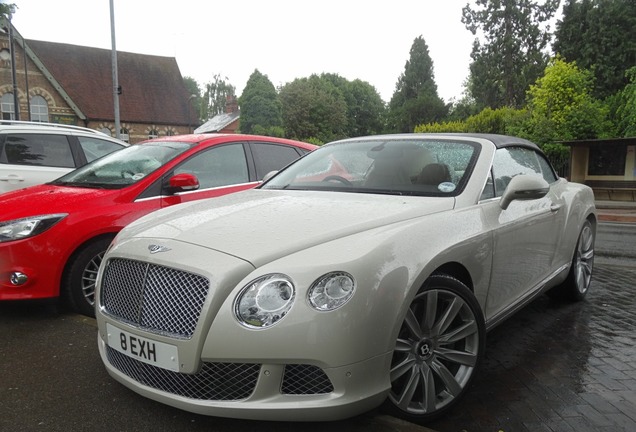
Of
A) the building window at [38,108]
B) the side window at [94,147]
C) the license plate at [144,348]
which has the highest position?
the building window at [38,108]

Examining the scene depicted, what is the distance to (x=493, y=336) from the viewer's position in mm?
3973

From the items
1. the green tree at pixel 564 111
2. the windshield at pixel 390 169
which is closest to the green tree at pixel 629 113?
the green tree at pixel 564 111

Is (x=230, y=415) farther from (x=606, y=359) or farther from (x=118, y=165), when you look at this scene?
(x=118, y=165)

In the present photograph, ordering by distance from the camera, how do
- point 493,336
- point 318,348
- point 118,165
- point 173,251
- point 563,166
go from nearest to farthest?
point 318,348 < point 173,251 < point 493,336 < point 118,165 < point 563,166

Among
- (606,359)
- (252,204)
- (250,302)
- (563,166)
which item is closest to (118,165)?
(252,204)

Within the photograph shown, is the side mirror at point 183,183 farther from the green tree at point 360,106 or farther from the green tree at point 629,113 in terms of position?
the green tree at point 360,106

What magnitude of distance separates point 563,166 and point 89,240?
1030 inches

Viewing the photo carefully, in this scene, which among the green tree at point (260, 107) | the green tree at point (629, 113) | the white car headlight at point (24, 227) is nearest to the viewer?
the white car headlight at point (24, 227)

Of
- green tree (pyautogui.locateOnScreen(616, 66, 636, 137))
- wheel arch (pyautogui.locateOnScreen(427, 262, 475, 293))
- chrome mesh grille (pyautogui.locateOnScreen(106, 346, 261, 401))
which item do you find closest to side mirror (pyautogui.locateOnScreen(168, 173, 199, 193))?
chrome mesh grille (pyautogui.locateOnScreen(106, 346, 261, 401))

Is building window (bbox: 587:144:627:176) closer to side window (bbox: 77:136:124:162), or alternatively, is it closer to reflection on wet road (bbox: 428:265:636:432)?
reflection on wet road (bbox: 428:265:636:432)

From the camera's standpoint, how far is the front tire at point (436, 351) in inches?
97.4

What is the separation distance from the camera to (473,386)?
3066 millimetres

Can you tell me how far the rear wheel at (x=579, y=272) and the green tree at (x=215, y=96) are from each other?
11139 cm

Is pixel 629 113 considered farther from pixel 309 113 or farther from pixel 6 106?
pixel 6 106
